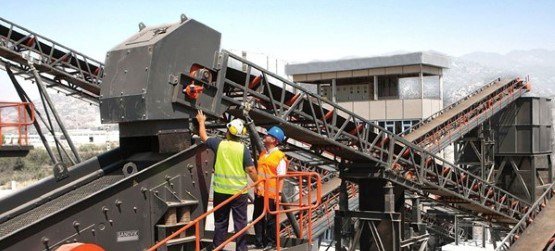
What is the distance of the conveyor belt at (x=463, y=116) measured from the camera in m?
22.8

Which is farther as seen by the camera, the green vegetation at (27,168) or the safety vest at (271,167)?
the green vegetation at (27,168)

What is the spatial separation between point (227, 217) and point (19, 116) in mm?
9389

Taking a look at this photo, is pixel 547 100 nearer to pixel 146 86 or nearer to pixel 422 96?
pixel 422 96

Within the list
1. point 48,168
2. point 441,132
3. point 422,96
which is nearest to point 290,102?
point 441,132

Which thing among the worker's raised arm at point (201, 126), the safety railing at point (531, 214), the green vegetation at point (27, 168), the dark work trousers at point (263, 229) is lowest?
the green vegetation at point (27, 168)

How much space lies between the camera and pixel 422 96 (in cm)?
3231

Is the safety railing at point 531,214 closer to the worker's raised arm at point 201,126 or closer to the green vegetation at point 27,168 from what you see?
the worker's raised arm at point 201,126

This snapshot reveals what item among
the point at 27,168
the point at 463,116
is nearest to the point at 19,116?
the point at 463,116

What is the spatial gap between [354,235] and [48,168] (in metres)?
58.1

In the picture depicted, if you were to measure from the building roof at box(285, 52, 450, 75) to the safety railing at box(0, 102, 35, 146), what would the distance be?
2191 centimetres

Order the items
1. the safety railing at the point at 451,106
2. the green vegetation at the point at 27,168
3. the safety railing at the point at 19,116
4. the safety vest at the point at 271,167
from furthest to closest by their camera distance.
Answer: the green vegetation at the point at 27,168 < the safety railing at the point at 451,106 < the safety railing at the point at 19,116 < the safety vest at the point at 271,167

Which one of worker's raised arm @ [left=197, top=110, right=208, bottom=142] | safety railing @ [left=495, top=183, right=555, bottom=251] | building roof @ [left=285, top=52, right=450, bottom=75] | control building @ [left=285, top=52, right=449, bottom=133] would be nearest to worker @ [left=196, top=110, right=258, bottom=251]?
worker's raised arm @ [left=197, top=110, right=208, bottom=142]

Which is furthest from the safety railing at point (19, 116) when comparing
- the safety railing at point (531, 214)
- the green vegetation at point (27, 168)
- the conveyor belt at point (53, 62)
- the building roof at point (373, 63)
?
the green vegetation at point (27, 168)

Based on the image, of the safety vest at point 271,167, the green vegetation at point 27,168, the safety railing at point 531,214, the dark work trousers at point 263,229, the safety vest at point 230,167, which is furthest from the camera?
the green vegetation at point 27,168
